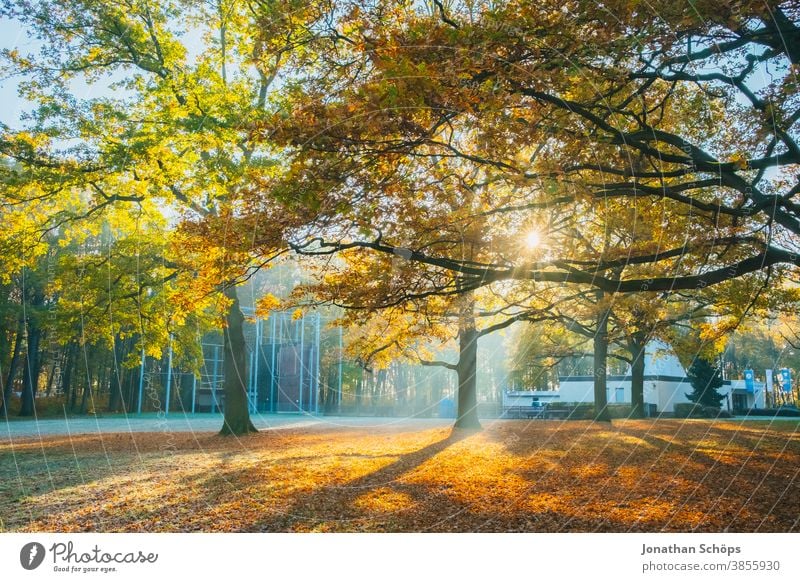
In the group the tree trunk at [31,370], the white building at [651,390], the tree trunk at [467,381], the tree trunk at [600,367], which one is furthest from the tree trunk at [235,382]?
the white building at [651,390]

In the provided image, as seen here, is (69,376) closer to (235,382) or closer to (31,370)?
(31,370)

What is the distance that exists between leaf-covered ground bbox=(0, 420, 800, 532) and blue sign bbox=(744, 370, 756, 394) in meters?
21.7

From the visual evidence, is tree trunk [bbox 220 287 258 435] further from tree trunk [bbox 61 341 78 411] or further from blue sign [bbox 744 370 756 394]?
blue sign [bbox 744 370 756 394]

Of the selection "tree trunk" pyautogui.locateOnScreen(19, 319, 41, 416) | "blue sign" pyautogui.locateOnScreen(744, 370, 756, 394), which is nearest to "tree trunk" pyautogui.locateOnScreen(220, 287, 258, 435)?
"tree trunk" pyautogui.locateOnScreen(19, 319, 41, 416)

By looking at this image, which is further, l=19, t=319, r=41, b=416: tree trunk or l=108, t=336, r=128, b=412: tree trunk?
l=108, t=336, r=128, b=412: tree trunk

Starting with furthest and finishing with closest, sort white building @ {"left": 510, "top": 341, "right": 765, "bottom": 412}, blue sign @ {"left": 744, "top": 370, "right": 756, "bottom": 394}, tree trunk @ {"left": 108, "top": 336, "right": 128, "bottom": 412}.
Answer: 1. tree trunk @ {"left": 108, "top": 336, "right": 128, "bottom": 412}
2. blue sign @ {"left": 744, "top": 370, "right": 756, "bottom": 394}
3. white building @ {"left": 510, "top": 341, "right": 765, "bottom": 412}

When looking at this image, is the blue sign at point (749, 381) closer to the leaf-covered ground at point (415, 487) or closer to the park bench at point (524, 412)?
the park bench at point (524, 412)

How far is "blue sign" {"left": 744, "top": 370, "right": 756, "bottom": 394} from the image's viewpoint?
108 feet

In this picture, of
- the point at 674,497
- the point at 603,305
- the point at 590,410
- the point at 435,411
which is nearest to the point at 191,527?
the point at 674,497

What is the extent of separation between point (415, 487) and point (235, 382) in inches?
442

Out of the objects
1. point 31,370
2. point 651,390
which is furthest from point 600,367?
point 31,370

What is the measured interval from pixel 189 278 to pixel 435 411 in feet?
108

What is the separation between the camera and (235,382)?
1797 centimetres

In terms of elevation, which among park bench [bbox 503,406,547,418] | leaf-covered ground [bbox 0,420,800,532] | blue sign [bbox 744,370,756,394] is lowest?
park bench [bbox 503,406,547,418]
